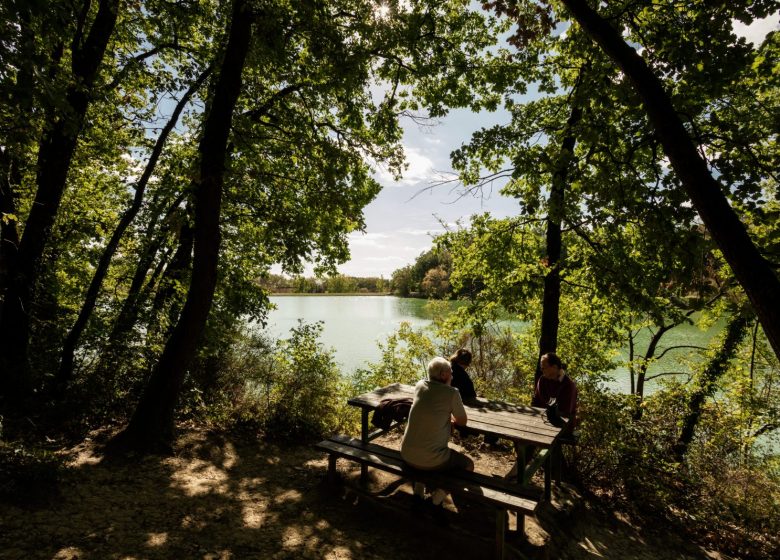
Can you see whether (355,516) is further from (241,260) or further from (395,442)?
(241,260)

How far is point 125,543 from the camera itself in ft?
9.91

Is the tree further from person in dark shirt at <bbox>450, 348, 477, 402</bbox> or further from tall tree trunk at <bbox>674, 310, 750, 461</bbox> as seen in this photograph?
tall tree trunk at <bbox>674, 310, 750, 461</bbox>

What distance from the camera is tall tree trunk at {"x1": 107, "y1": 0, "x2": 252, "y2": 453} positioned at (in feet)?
16.0

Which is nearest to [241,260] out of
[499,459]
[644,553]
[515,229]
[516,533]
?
[515,229]

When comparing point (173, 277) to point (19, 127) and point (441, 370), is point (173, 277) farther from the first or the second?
point (441, 370)

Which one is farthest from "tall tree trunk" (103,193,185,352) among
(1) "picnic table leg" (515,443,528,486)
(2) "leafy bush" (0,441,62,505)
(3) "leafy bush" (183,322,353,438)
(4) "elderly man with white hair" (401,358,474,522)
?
(1) "picnic table leg" (515,443,528,486)

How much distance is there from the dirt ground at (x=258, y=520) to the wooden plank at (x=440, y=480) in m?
0.52

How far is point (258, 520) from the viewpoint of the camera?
371cm

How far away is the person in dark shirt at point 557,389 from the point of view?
4.71 meters

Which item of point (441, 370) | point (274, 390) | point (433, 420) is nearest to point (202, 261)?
point (274, 390)

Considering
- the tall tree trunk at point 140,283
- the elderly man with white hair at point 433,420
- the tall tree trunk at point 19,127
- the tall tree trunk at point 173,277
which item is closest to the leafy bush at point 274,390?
the tall tree trunk at point 173,277

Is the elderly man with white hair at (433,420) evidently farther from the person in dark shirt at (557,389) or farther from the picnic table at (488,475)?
the person in dark shirt at (557,389)

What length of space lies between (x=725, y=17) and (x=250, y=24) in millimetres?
5109

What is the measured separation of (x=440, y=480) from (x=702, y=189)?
3.14 meters
